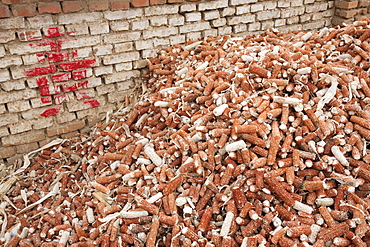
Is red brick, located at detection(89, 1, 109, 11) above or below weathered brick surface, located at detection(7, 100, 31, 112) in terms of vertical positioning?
above

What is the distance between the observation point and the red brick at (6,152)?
4.24 m

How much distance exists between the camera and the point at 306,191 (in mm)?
2854

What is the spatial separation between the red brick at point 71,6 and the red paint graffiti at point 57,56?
1.88ft

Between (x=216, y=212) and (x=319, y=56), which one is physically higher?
(x=319, y=56)

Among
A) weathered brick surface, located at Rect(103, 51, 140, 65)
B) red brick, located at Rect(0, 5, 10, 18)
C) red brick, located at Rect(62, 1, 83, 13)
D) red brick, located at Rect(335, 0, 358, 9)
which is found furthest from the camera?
red brick, located at Rect(335, 0, 358, 9)

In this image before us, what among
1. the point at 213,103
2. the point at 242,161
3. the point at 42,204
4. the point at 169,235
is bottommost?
the point at 42,204

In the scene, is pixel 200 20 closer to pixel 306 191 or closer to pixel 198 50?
pixel 198 50

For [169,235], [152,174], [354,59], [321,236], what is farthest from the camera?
[354,59]

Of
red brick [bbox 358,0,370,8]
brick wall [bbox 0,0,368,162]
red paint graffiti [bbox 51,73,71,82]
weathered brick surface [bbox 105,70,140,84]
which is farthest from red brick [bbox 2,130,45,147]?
red brick [bbox 358,0,370,8]

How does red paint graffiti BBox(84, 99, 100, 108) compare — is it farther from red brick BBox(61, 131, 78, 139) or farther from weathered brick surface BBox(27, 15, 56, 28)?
weathered brick surface BBox(27, 15, 56, 28)

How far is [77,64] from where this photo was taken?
13.9ft

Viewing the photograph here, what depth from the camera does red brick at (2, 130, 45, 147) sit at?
421 centimetres

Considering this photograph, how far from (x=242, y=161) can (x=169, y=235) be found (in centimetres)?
103

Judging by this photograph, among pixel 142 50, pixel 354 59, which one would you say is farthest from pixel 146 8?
pixel 354 59
